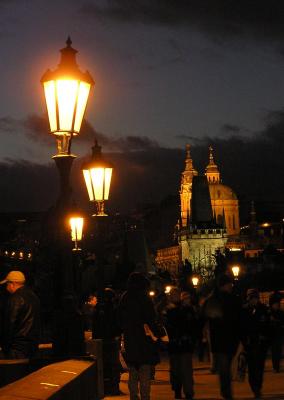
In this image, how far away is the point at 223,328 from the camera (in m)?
10.4

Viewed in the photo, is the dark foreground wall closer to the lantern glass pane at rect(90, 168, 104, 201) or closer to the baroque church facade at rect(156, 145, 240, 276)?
the lantern glass pane at rect(90, 168, 104, 201)

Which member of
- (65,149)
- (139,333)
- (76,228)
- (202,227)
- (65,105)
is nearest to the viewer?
(65,105)

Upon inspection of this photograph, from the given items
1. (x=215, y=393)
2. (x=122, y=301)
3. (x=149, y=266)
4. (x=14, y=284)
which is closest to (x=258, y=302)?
(x=215, y=393)

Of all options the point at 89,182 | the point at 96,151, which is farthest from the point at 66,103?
the point at 96,151

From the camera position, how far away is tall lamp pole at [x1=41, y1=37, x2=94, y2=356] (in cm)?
888

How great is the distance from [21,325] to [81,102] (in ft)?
8.74

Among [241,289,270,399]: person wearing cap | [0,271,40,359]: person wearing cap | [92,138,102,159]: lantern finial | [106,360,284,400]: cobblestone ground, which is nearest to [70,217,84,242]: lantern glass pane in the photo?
[106,360,284,400]: cobblestone ground

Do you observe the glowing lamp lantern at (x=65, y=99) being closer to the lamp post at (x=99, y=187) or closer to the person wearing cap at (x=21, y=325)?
the person wearing cap at (x=21, y=325)

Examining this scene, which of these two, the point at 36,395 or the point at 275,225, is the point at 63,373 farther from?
the point at 275,225

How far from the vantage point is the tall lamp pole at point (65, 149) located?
8.88 meters

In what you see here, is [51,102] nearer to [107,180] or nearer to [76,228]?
[107,180]

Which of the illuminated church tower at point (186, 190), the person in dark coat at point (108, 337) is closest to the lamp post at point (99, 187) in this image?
the person in dark coat at point (108, 337)

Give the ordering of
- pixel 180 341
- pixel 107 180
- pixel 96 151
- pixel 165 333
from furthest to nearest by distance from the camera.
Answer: pixel 96 151, pixel 107 180, pixel 180 341, pixel 165 333

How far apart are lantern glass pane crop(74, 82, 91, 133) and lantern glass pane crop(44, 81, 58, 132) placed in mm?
244
